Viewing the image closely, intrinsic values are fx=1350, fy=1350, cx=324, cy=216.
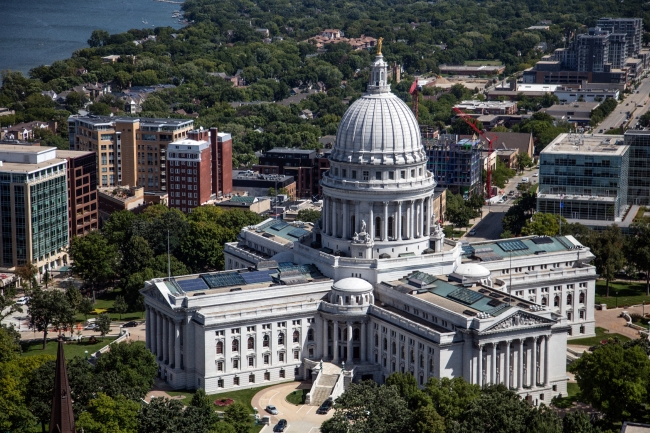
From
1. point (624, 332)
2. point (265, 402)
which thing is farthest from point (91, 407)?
point (624, 332)

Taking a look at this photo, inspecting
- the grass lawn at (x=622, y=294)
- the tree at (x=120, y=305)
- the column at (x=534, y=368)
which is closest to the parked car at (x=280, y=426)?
the column at (x=534, y=368)

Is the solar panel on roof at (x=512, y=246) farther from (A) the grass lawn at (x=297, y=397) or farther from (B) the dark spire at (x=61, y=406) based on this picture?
(B) the dark spire at (x=61, y=406)

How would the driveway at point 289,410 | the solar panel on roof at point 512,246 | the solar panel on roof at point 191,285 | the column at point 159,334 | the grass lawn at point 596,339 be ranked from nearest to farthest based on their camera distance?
the driveway at point 289,410 → the solar panel on roof at point 191,285 → the column at point 159,334 → the grass lawn at point 596,339 → the solar panel on roof at point 512,246

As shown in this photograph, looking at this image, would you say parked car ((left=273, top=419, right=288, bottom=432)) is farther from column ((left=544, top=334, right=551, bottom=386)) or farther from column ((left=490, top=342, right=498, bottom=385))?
column ((left=544, top=334, right=551, bottom=386))

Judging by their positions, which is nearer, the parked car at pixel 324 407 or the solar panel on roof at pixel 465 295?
the parked car at pixel 324 407

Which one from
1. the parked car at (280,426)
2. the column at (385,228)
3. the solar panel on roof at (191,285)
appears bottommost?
the parked car at (280,426)

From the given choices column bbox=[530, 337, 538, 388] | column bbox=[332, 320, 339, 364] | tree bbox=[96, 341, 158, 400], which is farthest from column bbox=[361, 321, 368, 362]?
tree bbox=[96, 341, 158, 400]

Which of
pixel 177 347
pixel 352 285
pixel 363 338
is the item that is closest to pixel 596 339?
pixel 363 338
